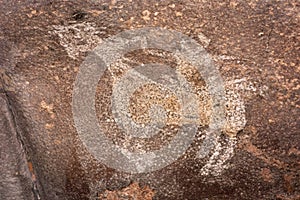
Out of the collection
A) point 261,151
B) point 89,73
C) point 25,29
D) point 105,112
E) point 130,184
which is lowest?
point 130,184

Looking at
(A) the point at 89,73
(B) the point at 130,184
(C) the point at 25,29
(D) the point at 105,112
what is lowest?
(B) the point at 130,184

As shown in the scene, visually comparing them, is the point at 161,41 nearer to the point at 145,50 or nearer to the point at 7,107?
the point at 145,50

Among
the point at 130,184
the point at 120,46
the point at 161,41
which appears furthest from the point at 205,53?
the point at 130,184

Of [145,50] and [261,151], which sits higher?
[145,50]

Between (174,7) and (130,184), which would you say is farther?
(130,184)

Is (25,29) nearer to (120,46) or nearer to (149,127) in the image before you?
(120,46)

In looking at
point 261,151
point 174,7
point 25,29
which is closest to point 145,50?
point 174,7
